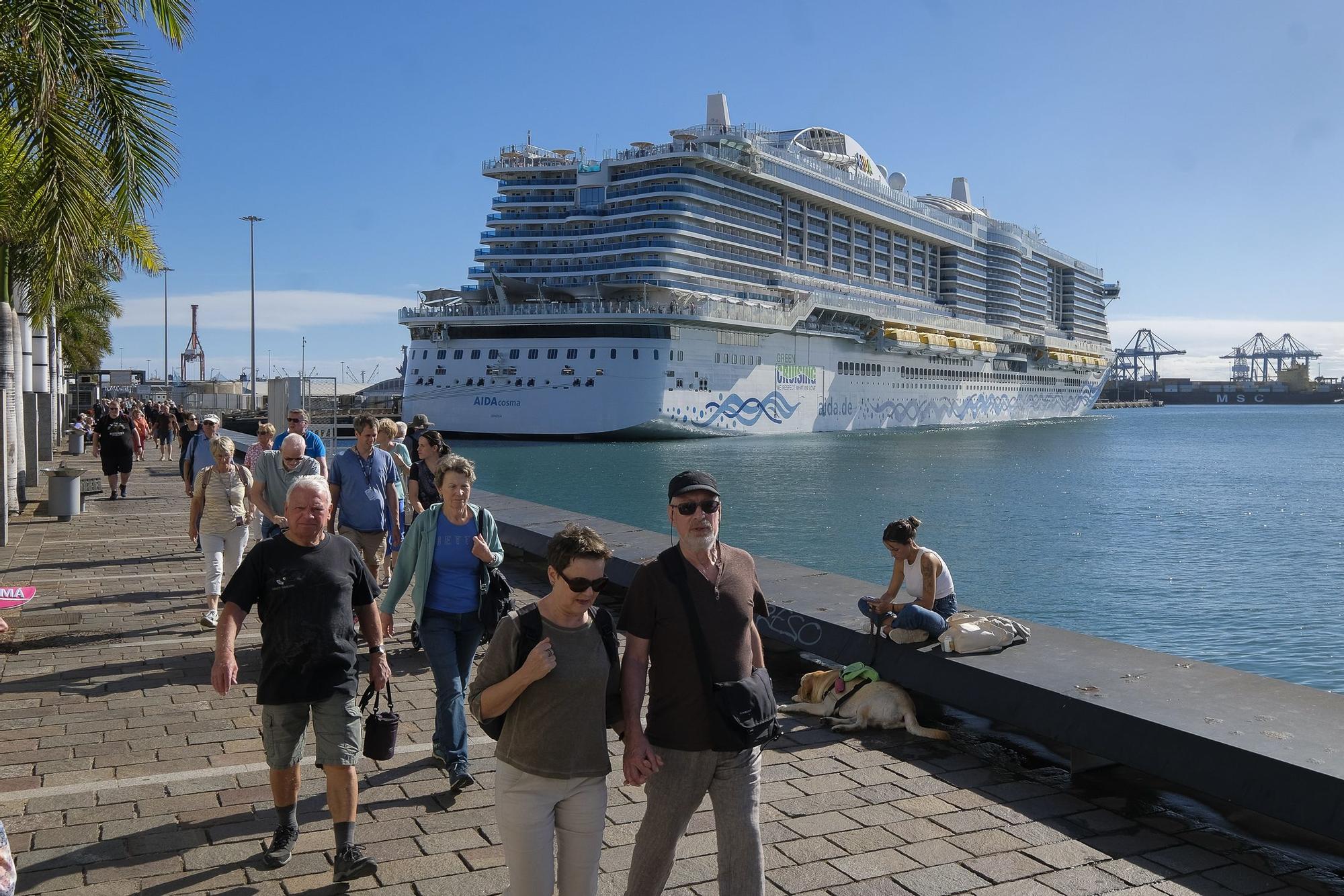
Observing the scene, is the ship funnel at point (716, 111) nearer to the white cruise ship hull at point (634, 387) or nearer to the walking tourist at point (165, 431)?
the white cruise ship hull at point (634, 387)

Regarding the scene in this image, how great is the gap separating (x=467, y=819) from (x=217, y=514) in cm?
491

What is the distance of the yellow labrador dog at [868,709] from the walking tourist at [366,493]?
3.31m

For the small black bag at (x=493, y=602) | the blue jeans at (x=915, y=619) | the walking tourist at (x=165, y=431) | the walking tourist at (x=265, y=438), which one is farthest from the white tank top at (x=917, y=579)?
the walking tourist at (x=165, y=431)

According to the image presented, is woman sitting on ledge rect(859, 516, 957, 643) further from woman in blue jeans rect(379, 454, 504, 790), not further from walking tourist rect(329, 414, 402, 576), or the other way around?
walking tourist rect(329, 414, 402, 576)

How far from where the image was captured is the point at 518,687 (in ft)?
10.6

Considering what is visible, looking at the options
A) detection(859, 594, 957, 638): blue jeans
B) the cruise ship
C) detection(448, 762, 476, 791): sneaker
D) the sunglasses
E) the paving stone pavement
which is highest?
the cruise ship

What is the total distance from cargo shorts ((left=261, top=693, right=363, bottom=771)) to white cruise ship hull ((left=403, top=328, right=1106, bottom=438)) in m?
45.2

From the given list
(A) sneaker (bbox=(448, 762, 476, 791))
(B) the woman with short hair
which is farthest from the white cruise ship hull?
(A) sneaker (bbox=(448, 762, 476, 791))

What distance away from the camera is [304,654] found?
421cm

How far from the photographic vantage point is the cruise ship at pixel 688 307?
50094 millimetres

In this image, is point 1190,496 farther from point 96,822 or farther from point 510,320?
point 96,822

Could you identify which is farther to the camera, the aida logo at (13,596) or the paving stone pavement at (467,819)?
the aida logo at (13,596)

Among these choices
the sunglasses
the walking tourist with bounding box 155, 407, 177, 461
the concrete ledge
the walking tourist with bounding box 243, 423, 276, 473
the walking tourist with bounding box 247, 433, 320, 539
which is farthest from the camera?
the walking tourist with bounding box 155, 407, 177, 461

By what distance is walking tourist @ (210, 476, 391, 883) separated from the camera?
4.21m
